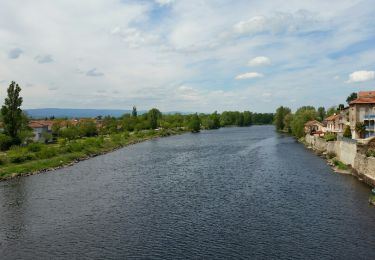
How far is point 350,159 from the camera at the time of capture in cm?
4562

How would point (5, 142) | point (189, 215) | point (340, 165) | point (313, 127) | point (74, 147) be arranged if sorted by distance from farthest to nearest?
point (313, 127), point (74, 147), point (5, 142), point (340, 165), point (189, 215)

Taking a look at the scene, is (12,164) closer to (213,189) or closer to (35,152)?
(35,152)

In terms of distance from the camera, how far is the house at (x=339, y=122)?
6679cm

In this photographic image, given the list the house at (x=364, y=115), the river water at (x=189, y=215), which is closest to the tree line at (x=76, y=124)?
the river water at (x=189, y=215)

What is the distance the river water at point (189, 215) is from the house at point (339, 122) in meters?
20.9

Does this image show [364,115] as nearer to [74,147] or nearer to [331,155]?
[331,155]

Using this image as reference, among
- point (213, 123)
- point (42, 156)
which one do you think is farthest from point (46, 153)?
point (213, 123)

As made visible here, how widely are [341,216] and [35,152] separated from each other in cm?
4729

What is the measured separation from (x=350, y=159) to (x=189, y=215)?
25195 mm

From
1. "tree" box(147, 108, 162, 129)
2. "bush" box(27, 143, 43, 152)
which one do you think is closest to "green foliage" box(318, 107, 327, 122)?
"tree" box(147, 108, 162, 129)

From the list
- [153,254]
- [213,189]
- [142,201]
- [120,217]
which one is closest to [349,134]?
[213,189]

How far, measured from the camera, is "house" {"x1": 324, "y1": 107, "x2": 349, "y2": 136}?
66.8 meters

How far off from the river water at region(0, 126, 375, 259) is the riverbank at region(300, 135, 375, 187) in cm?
145

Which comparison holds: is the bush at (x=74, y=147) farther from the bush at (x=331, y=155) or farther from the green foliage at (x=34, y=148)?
the bush at (x=331, y=155)
